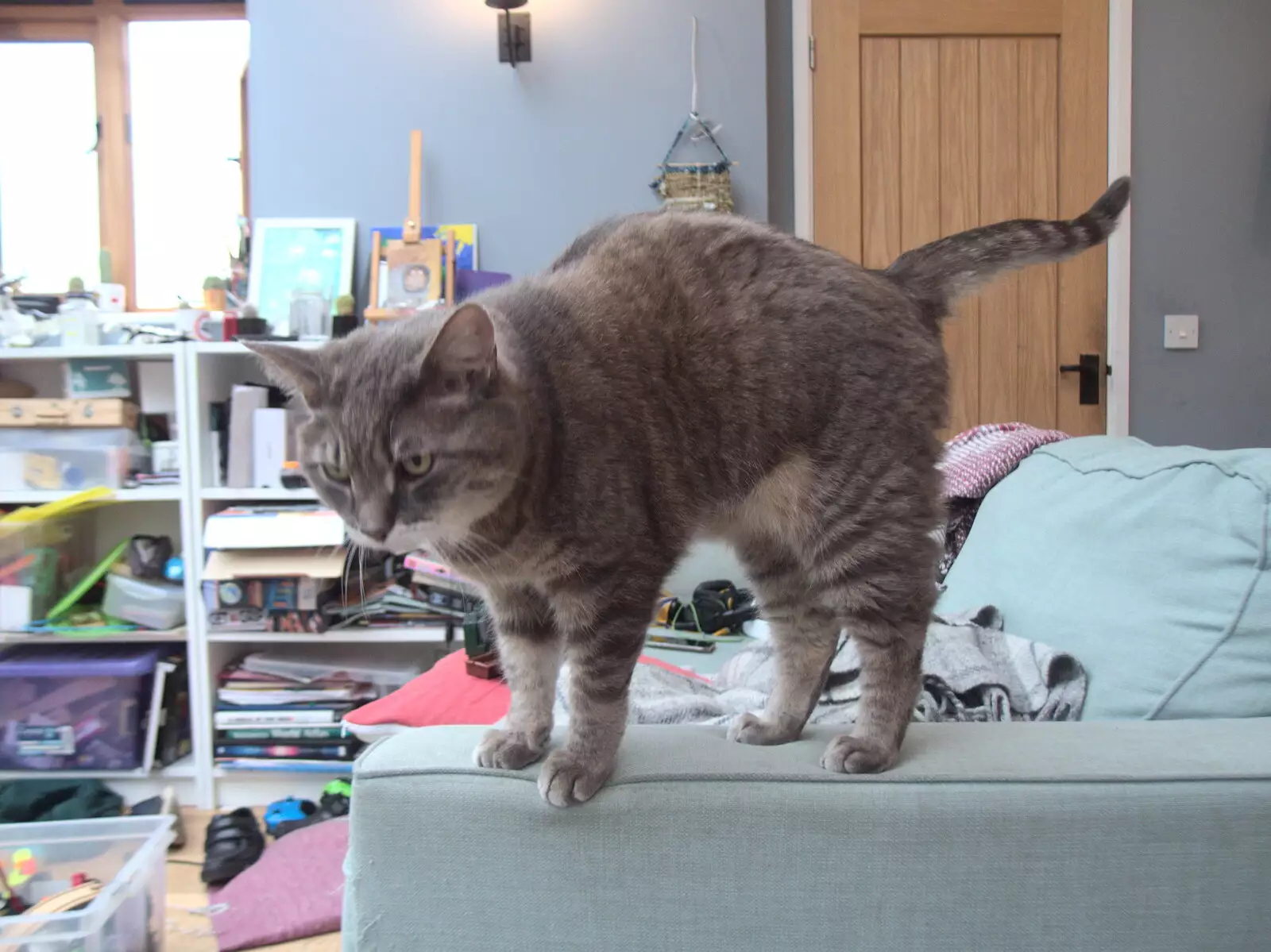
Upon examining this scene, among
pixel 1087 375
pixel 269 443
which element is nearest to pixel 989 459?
pixel 1087 375

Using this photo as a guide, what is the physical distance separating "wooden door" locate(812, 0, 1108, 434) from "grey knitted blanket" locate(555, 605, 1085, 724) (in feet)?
5.41

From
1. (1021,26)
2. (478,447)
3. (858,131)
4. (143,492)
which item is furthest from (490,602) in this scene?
(1021,26)

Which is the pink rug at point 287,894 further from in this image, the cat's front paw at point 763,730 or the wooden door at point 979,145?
the wooden door at point 979,145

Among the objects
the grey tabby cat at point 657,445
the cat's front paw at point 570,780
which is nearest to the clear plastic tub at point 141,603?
the grey tabby cat at point 657,445

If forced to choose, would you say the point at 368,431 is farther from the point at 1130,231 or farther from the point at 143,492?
the point at 1130,231

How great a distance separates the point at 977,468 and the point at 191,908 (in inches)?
76.5

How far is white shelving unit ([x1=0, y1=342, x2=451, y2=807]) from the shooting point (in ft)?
7.82

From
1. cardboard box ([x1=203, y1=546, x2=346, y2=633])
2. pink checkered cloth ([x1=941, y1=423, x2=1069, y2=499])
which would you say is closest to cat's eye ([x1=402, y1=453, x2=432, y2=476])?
pink checkered cloth ([x1=941, y1=423, x2=1069, y2=499])

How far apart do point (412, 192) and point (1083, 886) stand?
2.41 metres

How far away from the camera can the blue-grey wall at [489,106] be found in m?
2.71

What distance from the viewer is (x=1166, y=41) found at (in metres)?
2.90

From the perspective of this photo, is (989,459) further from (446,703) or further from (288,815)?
(288,815)

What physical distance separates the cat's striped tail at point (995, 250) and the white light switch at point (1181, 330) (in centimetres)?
214

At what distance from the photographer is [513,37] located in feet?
8.77
